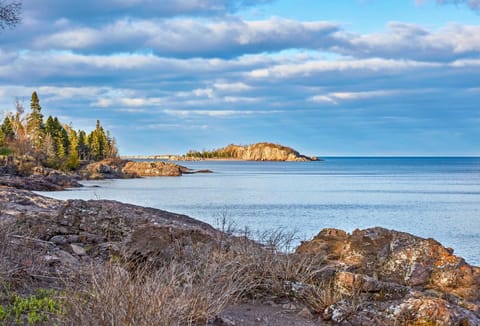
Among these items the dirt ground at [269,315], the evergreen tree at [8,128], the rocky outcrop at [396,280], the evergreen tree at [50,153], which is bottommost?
the dirt ground at [269,315]

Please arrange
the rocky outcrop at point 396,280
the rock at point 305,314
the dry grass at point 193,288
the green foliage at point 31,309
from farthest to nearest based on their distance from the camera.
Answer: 1. the rock at point 305,314
2. the rocky outcrop at point 396,280
3. the green foliage at point 31,309
4. the dry grass at point 193,288

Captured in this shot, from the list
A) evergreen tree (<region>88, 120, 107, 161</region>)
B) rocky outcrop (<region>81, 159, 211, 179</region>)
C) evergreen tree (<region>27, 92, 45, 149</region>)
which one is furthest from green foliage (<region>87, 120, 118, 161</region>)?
evergreen tree (<region>27, 92, 45, 149</region>)

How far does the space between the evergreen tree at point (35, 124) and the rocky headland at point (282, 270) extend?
8307 centimetres

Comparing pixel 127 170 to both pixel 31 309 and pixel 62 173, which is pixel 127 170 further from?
pixel 31 309

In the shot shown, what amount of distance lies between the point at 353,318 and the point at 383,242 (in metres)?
2.81

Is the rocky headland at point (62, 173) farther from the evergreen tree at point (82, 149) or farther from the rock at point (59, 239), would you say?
the rock at point (59, 239)

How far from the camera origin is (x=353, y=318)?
24.5 ft

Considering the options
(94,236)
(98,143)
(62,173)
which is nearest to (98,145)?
(98,143)

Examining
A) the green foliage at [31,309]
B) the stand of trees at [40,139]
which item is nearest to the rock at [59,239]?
the green foliage at [31,309]

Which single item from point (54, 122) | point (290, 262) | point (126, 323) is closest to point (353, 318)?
point (290, 262)

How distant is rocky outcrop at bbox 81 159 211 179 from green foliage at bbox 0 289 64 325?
77.0 metres

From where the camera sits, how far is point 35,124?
299 ft

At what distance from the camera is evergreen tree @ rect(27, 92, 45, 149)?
3541 inches

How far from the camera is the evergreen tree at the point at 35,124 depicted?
89938mm
